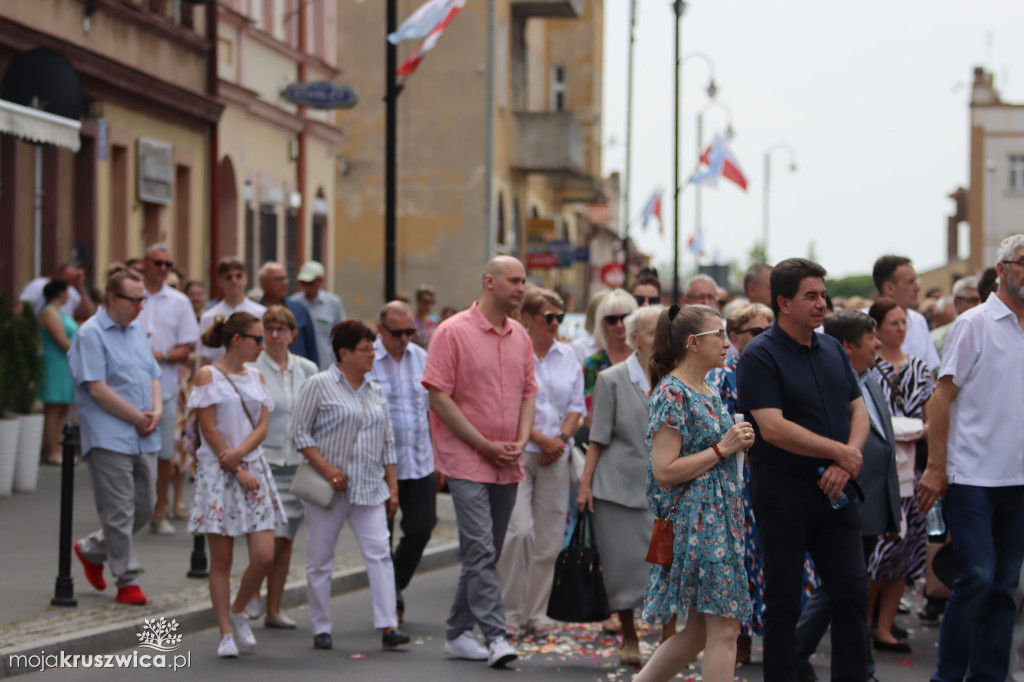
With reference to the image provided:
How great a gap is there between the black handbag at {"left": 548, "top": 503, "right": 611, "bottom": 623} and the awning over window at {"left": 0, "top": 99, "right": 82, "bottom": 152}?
19.6 feet

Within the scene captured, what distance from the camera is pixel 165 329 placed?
13.1 m

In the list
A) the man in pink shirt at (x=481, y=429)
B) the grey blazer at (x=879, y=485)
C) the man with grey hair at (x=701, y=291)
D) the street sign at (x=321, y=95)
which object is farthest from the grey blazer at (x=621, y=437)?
the street sign at (x=321, y=95)

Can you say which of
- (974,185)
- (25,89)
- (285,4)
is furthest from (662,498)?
(974,185)

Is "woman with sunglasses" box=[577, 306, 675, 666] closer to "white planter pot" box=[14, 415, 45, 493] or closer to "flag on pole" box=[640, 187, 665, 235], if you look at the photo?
"white planter pot" box=[14, 415, 45, 493]

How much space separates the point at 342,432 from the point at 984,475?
372 centimetres

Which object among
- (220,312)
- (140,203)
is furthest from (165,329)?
(140,203)

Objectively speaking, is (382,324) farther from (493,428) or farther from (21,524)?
(21,524)

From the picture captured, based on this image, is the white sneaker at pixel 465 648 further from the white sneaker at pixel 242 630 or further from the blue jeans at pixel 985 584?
the blue jeans at pixel 985 584

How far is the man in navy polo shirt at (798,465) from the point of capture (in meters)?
6.98

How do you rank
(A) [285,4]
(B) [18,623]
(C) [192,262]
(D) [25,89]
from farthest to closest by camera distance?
1. (A) [285,4]
2. (C) [192,262]
3. (D) [25,89]
4. (B) [18,623]

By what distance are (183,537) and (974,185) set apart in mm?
66407

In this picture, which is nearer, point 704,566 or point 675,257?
point 704,566

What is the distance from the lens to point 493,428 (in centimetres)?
900

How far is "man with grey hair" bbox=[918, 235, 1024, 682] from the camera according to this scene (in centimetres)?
746
